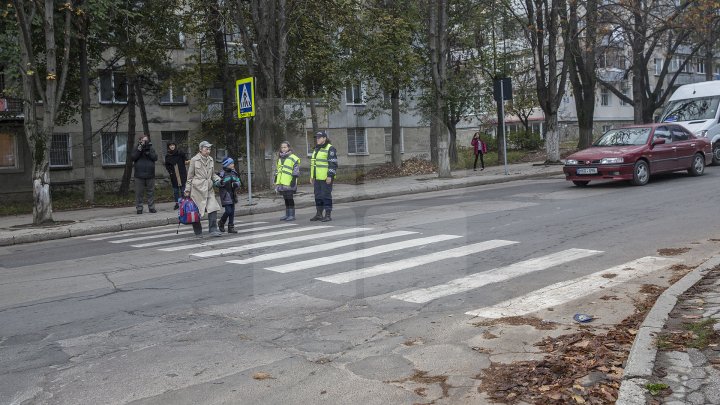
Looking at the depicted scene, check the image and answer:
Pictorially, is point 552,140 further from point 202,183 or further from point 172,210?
point 202,183

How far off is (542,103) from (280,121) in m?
11.6

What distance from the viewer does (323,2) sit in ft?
74.9

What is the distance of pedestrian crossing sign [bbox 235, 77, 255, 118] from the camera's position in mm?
17406

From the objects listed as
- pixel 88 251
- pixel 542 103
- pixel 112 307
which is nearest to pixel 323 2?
pixel 542 103

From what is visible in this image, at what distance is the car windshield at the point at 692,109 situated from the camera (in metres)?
23.9

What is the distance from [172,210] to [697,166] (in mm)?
14733

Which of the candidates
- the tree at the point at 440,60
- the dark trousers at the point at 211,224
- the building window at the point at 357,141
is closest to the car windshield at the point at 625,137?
the tree at the point at 440,60

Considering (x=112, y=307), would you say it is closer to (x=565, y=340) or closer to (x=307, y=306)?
(x=307, y=306)

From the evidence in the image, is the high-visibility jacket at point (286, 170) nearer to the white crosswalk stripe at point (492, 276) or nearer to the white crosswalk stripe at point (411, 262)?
the white crosswalk stripe at point (411, 262)

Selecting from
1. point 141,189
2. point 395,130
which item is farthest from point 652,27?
point 141,189

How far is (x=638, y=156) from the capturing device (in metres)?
17.2

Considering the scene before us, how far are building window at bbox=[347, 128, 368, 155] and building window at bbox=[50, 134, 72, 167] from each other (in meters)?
15.3

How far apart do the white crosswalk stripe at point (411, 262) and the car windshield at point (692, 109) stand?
16974 mm

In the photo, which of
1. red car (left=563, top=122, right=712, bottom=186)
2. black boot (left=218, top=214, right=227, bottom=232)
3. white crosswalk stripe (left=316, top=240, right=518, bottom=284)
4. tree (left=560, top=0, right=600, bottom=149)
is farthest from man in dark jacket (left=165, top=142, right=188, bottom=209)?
tree (left=560, top=0, right=600, bottom=149)
